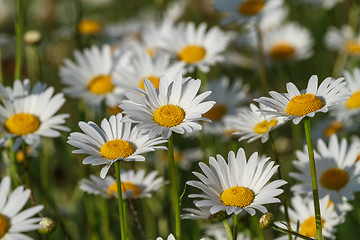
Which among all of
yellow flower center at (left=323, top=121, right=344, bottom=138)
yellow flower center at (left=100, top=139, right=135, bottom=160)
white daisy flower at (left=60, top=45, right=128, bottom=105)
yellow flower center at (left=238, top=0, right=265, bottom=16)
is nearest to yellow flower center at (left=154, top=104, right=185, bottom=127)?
yellow flower center at (left=100, top=139, right=135, bottom=160)

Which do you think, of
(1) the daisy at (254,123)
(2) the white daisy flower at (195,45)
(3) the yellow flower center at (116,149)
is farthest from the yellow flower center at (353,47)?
(3) the yellow flower center at (116,149)

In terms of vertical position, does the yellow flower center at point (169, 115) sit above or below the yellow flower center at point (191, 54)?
below

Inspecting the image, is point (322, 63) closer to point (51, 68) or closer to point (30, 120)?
point (51, 68)

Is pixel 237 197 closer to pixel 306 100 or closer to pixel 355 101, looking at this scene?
pixel 306 100

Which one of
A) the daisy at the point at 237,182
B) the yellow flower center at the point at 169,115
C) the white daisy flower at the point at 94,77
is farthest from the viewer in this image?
the white daisy flower at the point at 94,77

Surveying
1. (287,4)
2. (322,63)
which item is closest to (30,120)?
(322,63)

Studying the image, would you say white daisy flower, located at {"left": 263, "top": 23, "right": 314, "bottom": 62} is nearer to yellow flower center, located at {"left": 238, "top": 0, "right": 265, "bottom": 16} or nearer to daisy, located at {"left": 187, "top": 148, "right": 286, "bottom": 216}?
yellow flower center, located at {"left": 238, "top": 0, "right": 265, "bottom": 16}

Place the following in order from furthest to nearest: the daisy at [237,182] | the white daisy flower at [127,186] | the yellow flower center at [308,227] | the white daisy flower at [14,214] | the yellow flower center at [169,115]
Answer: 1. the white daisy flower at [127,186]
2. the yellow flower center at [308,227]
3. the yellow flower center at [169,115]
4. the daisy at [237,182]
5. the white daisy flower at [14,214]

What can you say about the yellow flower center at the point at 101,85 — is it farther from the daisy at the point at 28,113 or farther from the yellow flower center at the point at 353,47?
the yellow flower center at the point at 353,47
